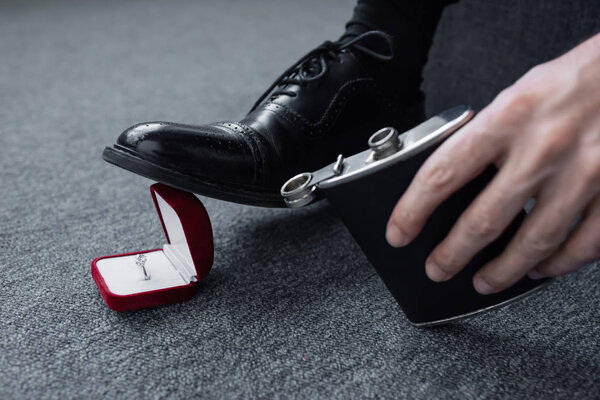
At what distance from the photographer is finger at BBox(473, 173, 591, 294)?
1.18 feet

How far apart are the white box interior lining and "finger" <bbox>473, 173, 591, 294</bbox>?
27cm

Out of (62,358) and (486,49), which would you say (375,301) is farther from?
(486,49)

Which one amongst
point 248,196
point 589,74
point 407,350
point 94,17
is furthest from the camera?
point 94,17

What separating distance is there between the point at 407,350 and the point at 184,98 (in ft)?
2.69

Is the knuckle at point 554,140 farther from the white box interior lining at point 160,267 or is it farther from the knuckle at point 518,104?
the white box interior lining at point 160,267

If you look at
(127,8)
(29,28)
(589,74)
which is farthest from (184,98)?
(127,8)

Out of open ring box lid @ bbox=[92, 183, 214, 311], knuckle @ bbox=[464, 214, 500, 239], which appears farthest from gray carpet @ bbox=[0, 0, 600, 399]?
knuckle @ bbox=[464, 214, 500, 239]

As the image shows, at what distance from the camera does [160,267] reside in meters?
0.55

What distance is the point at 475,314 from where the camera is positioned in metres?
0.47

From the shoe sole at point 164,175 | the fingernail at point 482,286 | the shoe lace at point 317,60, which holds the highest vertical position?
the shoe lace at point 317,60

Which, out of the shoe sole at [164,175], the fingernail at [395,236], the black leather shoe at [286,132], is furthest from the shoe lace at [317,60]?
the fingernail at [395,236]

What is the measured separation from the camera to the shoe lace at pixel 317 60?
0.65 meters

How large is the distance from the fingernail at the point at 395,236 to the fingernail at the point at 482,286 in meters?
0.07

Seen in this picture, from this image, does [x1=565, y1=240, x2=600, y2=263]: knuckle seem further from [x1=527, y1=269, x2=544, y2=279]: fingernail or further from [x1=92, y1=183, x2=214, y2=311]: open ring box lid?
[x1=92, y1=183, x2=214, y2=311]: open ring box lid
